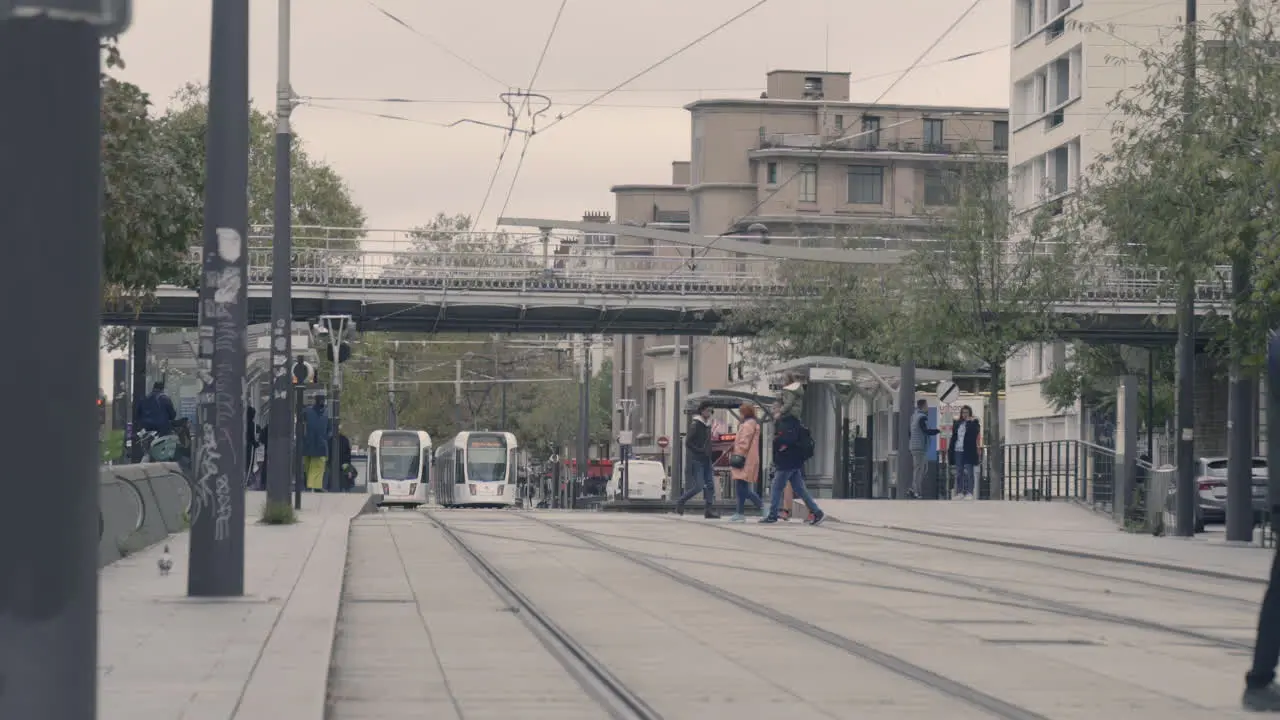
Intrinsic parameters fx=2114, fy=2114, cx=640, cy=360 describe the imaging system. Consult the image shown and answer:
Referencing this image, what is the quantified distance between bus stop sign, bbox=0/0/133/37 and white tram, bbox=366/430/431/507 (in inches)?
2479

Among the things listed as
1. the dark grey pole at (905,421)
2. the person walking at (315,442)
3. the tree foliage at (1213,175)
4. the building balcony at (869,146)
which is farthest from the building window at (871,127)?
the tree foliage at (1213,175)

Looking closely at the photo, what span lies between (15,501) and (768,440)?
1742 inches

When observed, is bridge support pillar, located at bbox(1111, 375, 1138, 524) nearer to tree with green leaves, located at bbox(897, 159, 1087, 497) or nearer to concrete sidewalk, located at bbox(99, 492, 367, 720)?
concrete sidewalk, located at bbox(99, 492, 367, 720)

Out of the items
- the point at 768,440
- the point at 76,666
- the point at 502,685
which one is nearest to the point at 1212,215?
the point at 502,685

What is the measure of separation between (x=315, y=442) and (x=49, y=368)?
106 ft

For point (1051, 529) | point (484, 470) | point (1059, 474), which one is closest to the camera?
point (1051, 529)

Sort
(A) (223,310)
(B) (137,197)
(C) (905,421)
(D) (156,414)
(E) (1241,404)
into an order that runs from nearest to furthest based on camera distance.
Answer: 1. (A) (223,310)
2. (B) (137,197)
3. (E) (1241,404)
4. (D) (156,414)
5. (C) (905,421)

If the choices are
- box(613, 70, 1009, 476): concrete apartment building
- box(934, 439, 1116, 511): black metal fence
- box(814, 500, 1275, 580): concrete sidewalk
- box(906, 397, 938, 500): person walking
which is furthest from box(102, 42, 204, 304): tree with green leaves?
box(613, 70, 1009, 476): concrete apartment building

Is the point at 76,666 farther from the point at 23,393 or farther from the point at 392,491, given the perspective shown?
the point at 392,491

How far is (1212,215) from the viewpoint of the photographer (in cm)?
2350

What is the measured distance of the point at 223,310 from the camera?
12484 millimetres

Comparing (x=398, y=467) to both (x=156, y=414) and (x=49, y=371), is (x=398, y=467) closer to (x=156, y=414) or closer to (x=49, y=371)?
(x=156, y=414)

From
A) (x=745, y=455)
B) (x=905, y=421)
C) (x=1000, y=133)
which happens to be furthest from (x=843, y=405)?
(x=1000, y=133)

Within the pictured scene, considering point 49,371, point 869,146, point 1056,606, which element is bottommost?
point 1056,606
